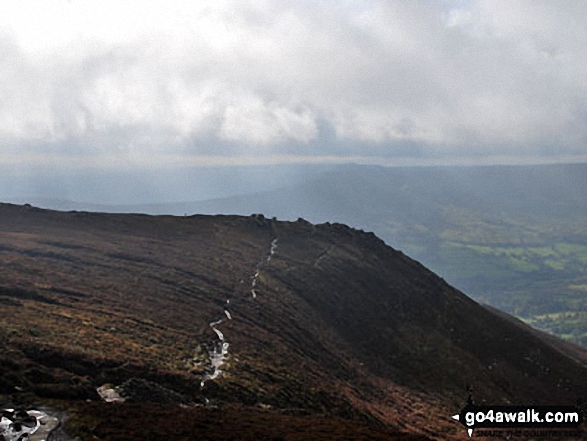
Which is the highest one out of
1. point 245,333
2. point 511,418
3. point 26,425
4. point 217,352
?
point 26,425

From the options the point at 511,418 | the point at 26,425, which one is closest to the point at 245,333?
the point at 511,418

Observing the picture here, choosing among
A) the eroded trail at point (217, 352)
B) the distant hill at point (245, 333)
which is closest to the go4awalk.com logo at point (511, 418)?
the distant hill at point (245, 333)

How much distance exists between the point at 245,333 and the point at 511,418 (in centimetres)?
4238

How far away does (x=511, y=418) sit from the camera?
7350 centimetres

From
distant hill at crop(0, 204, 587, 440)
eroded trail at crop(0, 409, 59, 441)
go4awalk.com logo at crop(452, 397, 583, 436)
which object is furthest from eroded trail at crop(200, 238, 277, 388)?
go4awalk.com logo at crop(452, 397, 583, 436)

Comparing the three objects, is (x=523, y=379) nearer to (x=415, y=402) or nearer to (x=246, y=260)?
(x=415, y=402)

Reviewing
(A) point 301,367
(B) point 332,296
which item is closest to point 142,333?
(A) point 301,367

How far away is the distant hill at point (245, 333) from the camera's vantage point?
4419cm

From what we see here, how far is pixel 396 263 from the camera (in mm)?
153500

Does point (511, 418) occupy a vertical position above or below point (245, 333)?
below

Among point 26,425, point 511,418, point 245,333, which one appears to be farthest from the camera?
point 245,333

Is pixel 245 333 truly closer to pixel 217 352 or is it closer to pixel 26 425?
pixel 217 352

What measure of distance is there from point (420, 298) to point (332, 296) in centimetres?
2890

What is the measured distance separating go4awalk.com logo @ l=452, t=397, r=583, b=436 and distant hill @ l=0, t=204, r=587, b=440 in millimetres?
2941
